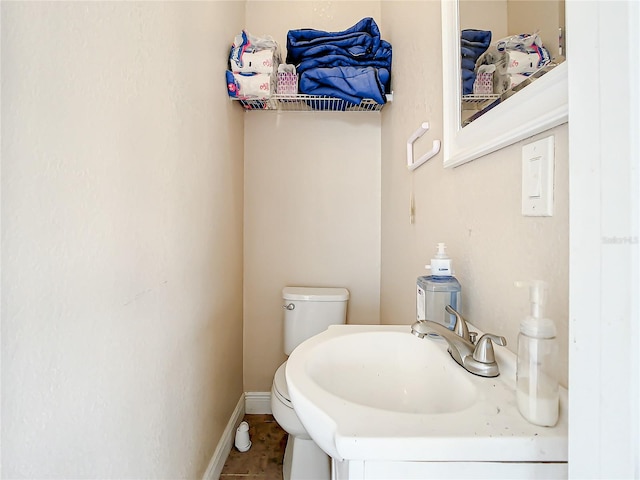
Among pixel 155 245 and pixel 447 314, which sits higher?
pixel 155 245

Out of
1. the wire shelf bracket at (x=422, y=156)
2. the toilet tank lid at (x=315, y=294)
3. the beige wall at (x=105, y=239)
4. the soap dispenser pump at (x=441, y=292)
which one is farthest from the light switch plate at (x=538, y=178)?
the toilet tank lid at (x=315, y=294)

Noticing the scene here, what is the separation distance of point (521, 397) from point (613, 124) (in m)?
0.34

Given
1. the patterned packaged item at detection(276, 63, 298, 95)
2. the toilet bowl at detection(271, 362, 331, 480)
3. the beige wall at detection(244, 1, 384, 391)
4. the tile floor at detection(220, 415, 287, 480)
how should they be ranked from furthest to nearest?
the beige wall at detection(244, 1, 384, 391) < the patterned packaged item at detection(276, 63, 298, 95) < the tile floor at detection(220, 415, 287, 480) < the toilet bowl at detection(271, 362, 331, 480)

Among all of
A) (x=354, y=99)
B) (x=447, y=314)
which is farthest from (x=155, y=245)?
(x=354, y=99)

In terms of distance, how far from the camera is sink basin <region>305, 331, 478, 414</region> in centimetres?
60

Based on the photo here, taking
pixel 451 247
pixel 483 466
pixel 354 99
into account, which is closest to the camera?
pixel 483 466

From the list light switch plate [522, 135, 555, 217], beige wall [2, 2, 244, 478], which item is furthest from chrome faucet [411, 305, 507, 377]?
beige wall [2, 2, 244, 478]

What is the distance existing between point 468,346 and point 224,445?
1.23 meters

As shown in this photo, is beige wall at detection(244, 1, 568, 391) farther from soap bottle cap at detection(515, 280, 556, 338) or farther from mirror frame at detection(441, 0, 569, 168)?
soap bottle cap at detection(515, 280, 556, 338)

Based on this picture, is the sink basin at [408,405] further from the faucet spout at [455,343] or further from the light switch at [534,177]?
the light switch at [534,177]

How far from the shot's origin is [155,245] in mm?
822

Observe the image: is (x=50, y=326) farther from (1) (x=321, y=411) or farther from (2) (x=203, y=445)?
(2) (x=203, y=445)

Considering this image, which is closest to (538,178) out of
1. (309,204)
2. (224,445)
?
(309,204)

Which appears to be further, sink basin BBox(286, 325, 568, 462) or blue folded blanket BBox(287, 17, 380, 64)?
blue folded blanket BBox(287, 17, 380, 64)
